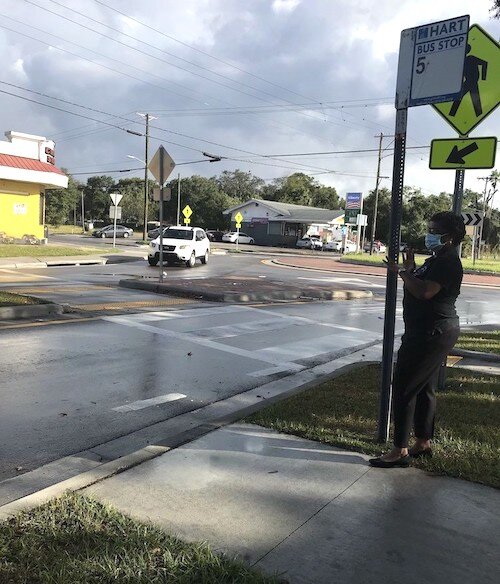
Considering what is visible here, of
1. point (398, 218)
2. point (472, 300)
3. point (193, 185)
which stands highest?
point (193, 185)

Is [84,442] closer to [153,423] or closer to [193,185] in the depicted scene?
[153,423]

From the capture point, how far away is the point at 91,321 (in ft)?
32.5

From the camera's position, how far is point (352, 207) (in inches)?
1939

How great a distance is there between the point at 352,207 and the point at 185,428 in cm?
4626

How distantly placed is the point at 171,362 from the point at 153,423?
7.52 feet

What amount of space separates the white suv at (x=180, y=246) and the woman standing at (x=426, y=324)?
67.8ft

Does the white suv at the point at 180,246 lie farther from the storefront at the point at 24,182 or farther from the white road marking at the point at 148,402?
the white road marking at the point at 148,402

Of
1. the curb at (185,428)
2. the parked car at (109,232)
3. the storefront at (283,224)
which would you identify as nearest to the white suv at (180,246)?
the curb at (185,428)

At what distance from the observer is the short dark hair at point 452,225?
3.90 m

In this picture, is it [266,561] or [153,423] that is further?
[153,423]

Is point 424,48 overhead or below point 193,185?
below

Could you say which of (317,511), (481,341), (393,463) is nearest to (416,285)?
(393,463)

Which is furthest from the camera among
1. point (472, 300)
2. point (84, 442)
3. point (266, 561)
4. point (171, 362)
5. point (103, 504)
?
point (472, 300)

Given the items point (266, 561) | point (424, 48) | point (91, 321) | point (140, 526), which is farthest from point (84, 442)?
point (91, 321)
